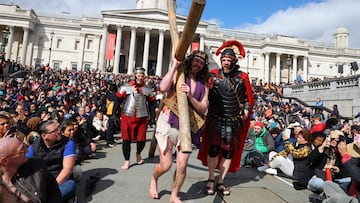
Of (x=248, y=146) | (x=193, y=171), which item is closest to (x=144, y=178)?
(x=193, y=171)

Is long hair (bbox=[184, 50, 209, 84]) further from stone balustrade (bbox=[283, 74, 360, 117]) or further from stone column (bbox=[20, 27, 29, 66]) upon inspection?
stone column (bbox=[20, 27, 29, 66])

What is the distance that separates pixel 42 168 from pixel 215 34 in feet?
171

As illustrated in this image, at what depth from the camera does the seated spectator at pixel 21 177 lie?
1961 mm

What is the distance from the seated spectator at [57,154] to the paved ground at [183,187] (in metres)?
0.34

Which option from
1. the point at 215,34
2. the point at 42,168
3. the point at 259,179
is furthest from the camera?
the point at 215,34

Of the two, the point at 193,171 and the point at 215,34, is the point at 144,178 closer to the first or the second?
the point at 193,171

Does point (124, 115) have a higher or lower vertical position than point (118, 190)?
higher

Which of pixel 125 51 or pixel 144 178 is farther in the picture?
pixel 125 51

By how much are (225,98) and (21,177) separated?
8.49 feet

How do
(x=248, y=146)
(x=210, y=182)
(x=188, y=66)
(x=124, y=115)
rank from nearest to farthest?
(x=188, y=66), (x=210, y=182), (x=124, y=115), (x=248, y=146)

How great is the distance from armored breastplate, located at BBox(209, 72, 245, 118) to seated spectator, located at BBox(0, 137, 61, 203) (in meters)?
2.29

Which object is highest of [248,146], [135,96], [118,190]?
[135,96]

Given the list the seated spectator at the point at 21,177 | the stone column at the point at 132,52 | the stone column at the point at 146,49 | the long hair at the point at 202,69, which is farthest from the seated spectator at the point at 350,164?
the stone column at the point at 132,52

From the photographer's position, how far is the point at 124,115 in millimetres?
4898
